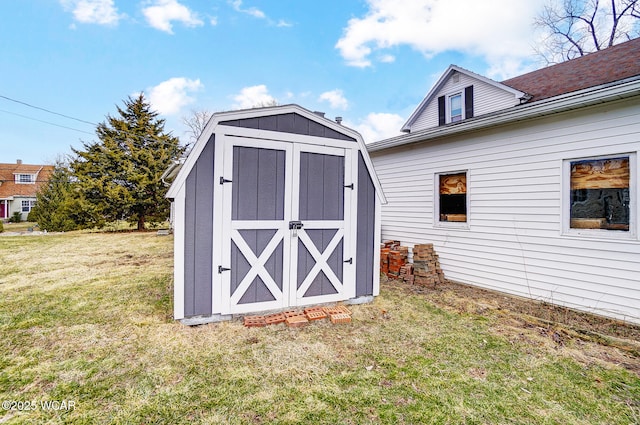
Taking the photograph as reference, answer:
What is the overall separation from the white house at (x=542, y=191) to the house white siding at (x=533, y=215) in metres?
0.01

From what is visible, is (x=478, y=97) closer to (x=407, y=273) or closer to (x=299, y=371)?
(x=407, y=273)

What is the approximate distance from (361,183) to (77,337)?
3.89 meters

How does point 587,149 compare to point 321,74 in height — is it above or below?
below

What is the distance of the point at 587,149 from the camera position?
393 centimetres

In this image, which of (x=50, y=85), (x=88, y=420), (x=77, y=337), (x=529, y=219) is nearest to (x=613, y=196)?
(x=529, y=219)

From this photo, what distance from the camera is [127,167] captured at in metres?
13.9

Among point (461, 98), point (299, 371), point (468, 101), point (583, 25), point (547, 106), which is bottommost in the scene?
point (299, 371)

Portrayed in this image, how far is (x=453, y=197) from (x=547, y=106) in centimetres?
209

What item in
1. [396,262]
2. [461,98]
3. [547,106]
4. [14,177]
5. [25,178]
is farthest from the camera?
[25,178]

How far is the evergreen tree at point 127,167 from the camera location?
13734 millimetres

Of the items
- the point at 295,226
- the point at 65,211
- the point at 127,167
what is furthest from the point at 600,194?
the point at 65,211

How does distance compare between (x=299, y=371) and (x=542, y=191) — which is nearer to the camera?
(x=299, y=371)

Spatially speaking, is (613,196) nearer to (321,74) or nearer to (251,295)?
(251,295)

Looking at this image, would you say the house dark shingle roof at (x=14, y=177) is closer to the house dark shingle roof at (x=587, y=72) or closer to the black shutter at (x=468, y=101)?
the black shutter at (x=468, y=101)
